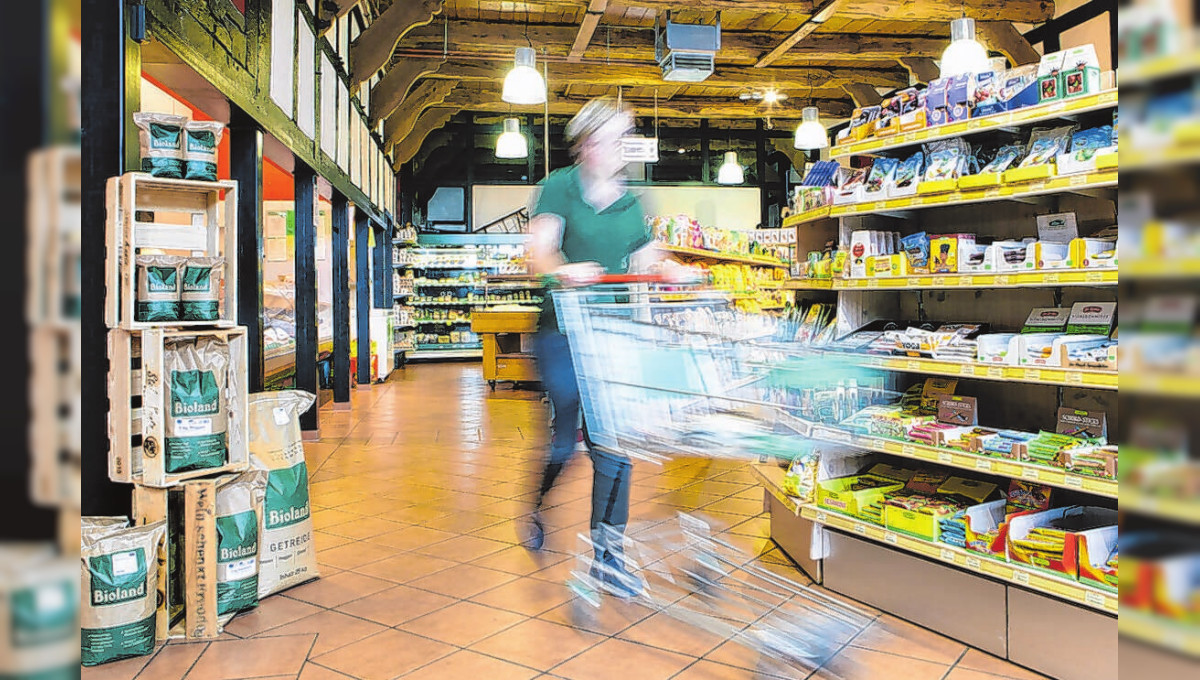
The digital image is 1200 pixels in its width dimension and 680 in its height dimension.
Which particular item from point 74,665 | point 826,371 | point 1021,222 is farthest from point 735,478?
point 74,665

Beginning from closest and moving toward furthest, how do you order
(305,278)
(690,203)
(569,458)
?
(569,458), (305,278), (690,203)

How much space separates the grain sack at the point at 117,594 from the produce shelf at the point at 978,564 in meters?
2.29

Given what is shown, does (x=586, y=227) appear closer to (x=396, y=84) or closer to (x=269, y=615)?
(x=269, y=615)

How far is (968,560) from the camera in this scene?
273cm

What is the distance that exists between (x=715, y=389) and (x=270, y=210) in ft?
22.3

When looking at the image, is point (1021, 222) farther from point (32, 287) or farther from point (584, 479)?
point (32, 287)

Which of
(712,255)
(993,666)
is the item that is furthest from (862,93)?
(993,666)

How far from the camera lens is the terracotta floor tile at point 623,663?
2.48 meters

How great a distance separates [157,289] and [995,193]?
2763mm

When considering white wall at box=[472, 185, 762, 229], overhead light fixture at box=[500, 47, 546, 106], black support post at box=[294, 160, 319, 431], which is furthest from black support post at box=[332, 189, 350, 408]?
white wall at box=[472, 185, 762, 229]

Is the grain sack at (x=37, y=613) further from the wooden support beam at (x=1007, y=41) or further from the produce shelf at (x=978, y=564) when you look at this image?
the wooden support beam at (x=1007, y=41)

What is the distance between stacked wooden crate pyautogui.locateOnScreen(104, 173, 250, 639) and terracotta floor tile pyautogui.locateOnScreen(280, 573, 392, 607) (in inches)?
13.7

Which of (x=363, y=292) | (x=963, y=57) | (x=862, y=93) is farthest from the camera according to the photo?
(x=862, y=93)

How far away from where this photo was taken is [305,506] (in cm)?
326
